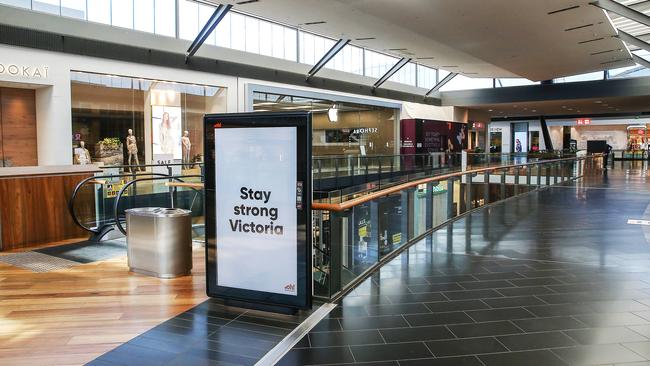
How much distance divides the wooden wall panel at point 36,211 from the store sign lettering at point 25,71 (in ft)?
15.0

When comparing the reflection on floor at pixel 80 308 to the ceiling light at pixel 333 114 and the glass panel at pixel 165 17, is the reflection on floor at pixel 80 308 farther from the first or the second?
the ceiling light at pixel 333 114

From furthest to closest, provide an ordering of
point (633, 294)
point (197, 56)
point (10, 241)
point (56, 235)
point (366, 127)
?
point (366, 127) < point (197, 56) < point (56, 235) < point (10, 241) < point (633, 294)

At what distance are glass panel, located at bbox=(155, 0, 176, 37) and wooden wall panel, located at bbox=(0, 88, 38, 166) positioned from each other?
12.8 feet

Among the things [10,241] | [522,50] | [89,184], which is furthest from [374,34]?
[10,241]

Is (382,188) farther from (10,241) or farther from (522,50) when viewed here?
Result: (522,50)

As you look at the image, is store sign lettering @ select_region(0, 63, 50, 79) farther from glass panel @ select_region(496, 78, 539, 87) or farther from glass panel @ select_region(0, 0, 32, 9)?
glass panel @ select_region(496, 78, 539, 87)

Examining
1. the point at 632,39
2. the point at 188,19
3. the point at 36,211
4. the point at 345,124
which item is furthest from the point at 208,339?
the point at 345,124

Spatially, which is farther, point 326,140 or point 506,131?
point 506,131

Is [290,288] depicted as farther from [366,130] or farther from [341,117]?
[366,130]

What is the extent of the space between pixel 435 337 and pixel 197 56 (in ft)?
42.0

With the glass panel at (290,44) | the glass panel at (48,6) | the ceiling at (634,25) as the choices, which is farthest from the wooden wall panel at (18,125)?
the ceiling at (634,25)

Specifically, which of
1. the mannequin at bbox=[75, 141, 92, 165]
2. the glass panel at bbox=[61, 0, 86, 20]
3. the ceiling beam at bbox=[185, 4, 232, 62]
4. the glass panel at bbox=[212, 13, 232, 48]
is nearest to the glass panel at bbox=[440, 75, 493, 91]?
the glass panel at bbox=[212, 13, 232, 48]

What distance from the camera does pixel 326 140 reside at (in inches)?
865

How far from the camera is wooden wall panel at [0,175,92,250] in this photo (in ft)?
19.9
